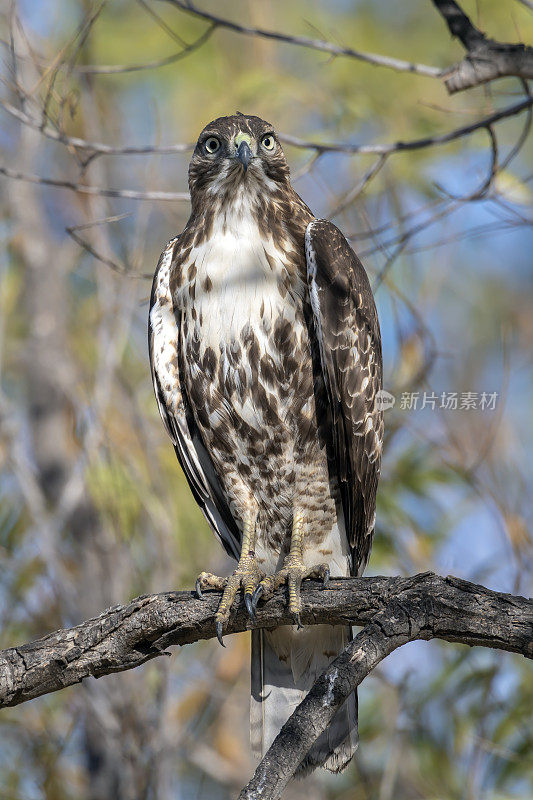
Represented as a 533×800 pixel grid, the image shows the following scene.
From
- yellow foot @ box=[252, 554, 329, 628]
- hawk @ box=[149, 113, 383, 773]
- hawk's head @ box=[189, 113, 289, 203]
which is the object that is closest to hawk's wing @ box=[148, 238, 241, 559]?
hawk @ box=[149, 113, 383, 773]

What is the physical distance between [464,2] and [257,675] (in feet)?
18.4

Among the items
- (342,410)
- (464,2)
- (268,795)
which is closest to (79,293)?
(464,2)

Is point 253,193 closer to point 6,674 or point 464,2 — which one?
point 6,674

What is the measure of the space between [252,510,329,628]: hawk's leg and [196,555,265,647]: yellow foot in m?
0.03

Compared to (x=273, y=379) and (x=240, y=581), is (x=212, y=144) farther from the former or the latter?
(x=240, y=581)

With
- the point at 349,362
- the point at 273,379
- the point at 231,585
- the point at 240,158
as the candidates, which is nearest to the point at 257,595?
the point at 231,585

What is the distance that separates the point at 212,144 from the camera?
416 centimetres

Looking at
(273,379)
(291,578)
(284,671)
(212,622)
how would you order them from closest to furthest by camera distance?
(212,622) → (291,578) → (273,379) → (284,671)

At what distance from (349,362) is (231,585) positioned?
3.48ft

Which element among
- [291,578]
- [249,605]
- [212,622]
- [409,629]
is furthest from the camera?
[291,578]

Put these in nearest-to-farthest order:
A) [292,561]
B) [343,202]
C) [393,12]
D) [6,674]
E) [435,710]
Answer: [6,674]
[292,561]
[343,202]
[435,710]
[393,12]

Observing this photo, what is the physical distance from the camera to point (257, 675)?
4.12 m

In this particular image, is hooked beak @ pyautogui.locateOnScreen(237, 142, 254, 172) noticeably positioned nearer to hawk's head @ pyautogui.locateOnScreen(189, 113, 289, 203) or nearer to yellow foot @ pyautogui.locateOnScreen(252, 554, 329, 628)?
hawk's head @ pyautogui.locateOnScreen(189, 113, 289, 203)

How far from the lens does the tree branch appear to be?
3447mm
